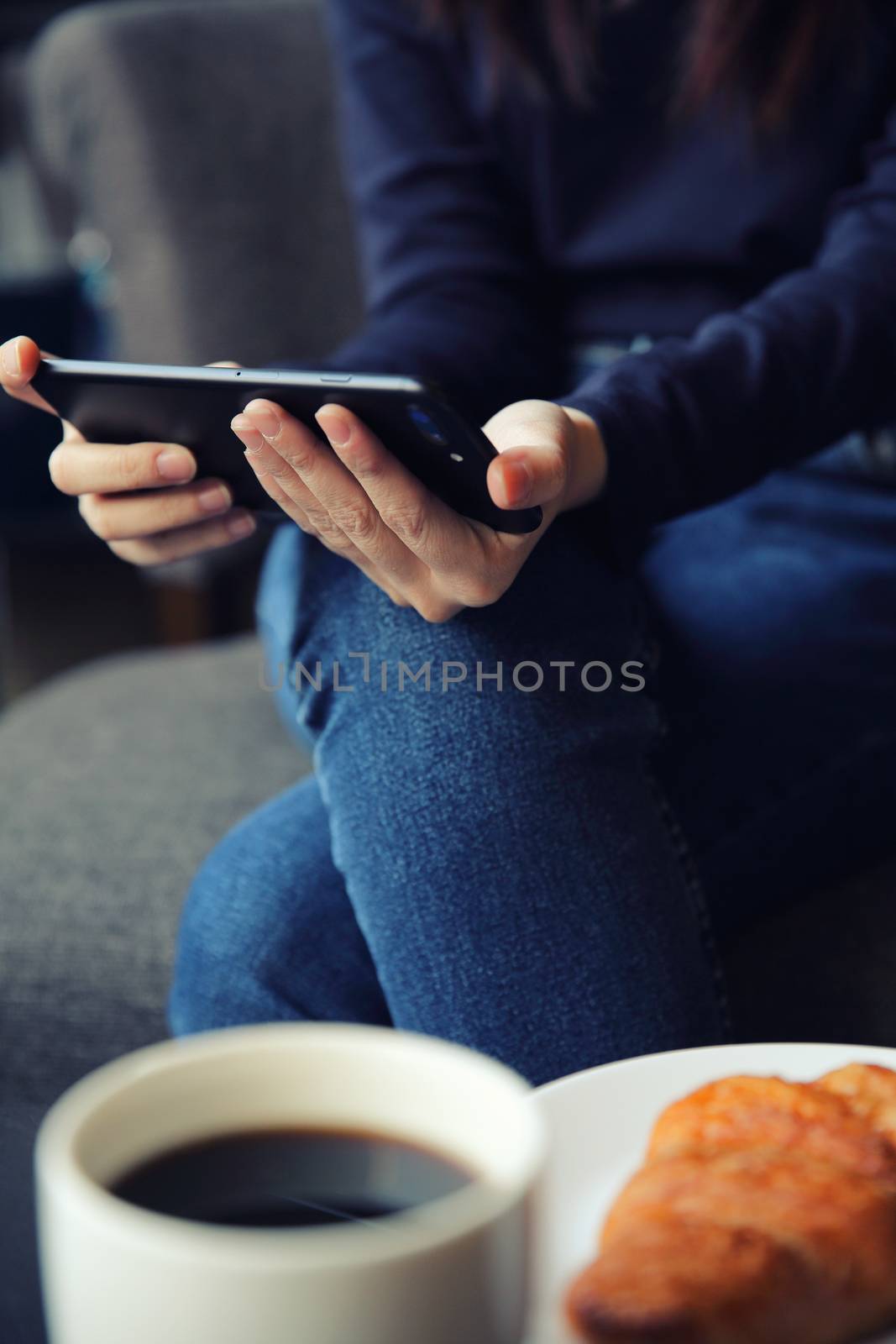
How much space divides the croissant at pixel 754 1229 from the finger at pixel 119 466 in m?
0.39

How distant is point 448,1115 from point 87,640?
1.92m

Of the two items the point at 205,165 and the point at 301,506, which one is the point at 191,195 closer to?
the point at 205,165

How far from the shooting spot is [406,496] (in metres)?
0.52

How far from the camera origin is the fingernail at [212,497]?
25.5 inches

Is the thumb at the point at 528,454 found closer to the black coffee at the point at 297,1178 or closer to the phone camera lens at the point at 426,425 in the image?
the phone camera lens at the point at 426,425

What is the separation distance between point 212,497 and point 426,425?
19 centimetres

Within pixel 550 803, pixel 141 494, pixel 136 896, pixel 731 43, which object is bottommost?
pixel 136 896

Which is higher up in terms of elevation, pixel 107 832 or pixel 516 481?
pixel 516 481

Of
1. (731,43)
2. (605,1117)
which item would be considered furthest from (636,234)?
(605,1117)

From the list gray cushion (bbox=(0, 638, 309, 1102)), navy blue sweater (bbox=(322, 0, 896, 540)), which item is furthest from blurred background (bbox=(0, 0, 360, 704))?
gray cushion (bbox=(0, 638, 309, 1102))

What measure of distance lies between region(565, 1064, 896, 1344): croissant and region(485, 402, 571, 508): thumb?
0.24 metres

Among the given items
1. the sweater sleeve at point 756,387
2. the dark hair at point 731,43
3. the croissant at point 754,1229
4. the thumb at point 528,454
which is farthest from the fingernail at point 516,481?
the dark hair at point 731,43

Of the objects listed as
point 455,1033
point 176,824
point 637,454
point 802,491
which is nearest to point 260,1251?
point 455,1033

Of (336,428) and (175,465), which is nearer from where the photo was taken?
(336,428)
